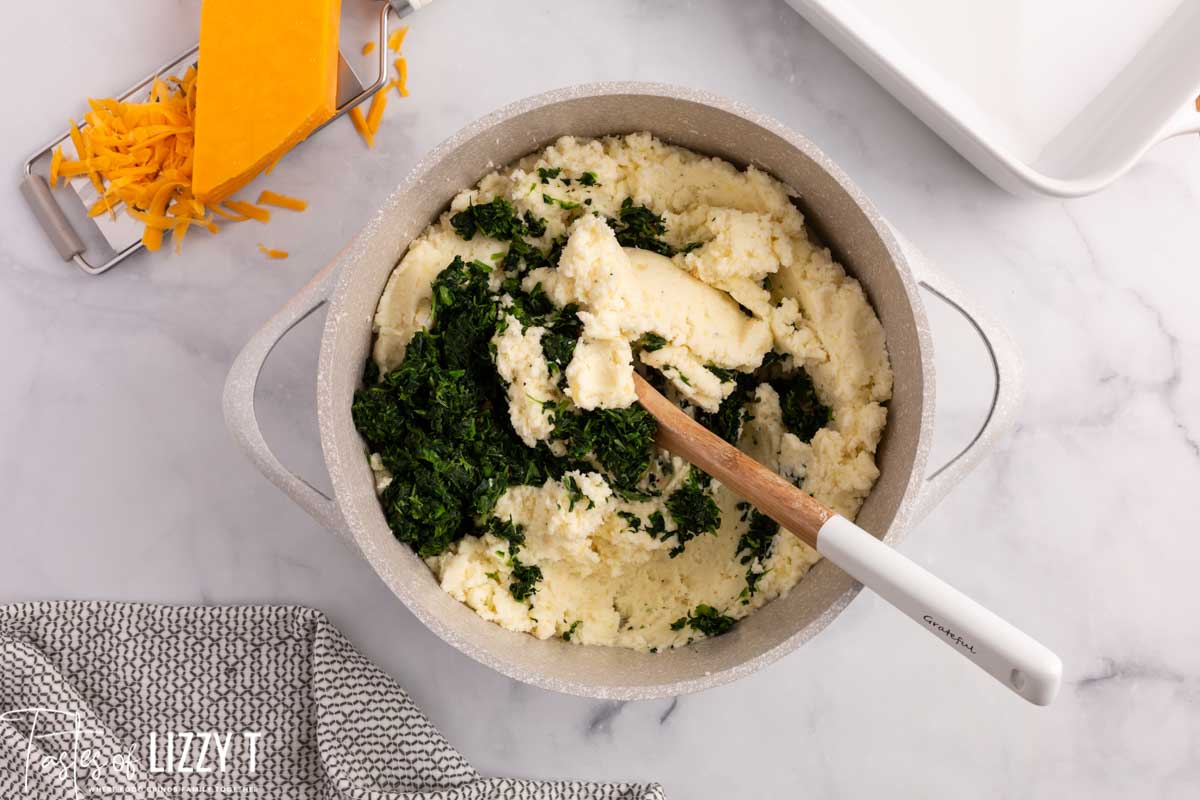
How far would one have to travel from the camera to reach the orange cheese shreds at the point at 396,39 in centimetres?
231

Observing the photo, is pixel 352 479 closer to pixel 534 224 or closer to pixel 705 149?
pixel 534 224

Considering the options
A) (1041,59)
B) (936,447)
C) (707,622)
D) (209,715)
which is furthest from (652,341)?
(209,715)

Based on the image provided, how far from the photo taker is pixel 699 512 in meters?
1.94

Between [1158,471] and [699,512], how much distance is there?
120 cm

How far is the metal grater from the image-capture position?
2.29 metres

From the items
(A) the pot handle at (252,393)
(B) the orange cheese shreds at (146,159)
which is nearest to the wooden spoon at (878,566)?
(A) the pot handle at (252,393)

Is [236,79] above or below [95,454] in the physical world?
above

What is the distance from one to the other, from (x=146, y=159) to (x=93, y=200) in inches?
6.9

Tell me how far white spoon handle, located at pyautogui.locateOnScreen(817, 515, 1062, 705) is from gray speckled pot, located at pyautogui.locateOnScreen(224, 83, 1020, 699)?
0.46 ft

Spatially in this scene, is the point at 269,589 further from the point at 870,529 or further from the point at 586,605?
the point at 870,529

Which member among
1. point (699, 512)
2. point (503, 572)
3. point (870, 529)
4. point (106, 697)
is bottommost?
point (106, 697)

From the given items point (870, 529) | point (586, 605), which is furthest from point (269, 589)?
point (870, 529)

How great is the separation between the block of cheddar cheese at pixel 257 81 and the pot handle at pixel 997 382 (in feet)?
4.16

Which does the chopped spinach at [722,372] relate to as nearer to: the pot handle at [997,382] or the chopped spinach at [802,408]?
the chopped spinach at [802,408]
